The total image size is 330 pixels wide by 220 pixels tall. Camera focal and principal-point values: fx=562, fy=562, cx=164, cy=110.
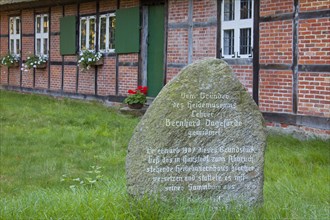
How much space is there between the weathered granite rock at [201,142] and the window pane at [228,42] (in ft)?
20.6

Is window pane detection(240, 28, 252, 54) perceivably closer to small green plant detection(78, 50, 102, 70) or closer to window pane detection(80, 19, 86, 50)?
small green plant detection(78, 50, 102, 70)

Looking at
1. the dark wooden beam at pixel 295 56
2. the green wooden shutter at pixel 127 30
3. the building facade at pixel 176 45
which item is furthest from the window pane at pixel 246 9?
the green wooden shutter at pixel 127 30

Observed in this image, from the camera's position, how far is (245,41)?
9969mm

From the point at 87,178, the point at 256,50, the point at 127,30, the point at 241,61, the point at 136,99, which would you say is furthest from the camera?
the point at 127,30

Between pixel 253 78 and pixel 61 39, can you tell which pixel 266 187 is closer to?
pixel 253 78

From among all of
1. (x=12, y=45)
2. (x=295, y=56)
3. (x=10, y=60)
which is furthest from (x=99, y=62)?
(x=295, y=56)

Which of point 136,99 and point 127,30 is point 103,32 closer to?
point 127,30

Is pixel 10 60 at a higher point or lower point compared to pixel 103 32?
lower

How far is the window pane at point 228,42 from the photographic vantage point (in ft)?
33.7

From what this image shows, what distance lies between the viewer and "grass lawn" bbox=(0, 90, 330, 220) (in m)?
3.87

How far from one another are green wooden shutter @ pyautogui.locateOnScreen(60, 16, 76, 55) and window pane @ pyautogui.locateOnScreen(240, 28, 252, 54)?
247 inches

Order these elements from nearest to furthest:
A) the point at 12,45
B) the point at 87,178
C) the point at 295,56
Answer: the point at 87,178
the point at 295,56
the point at 12,45

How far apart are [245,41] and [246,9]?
0.57 meters

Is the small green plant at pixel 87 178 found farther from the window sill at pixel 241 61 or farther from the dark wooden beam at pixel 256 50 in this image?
the window sill at pixel 241 61
